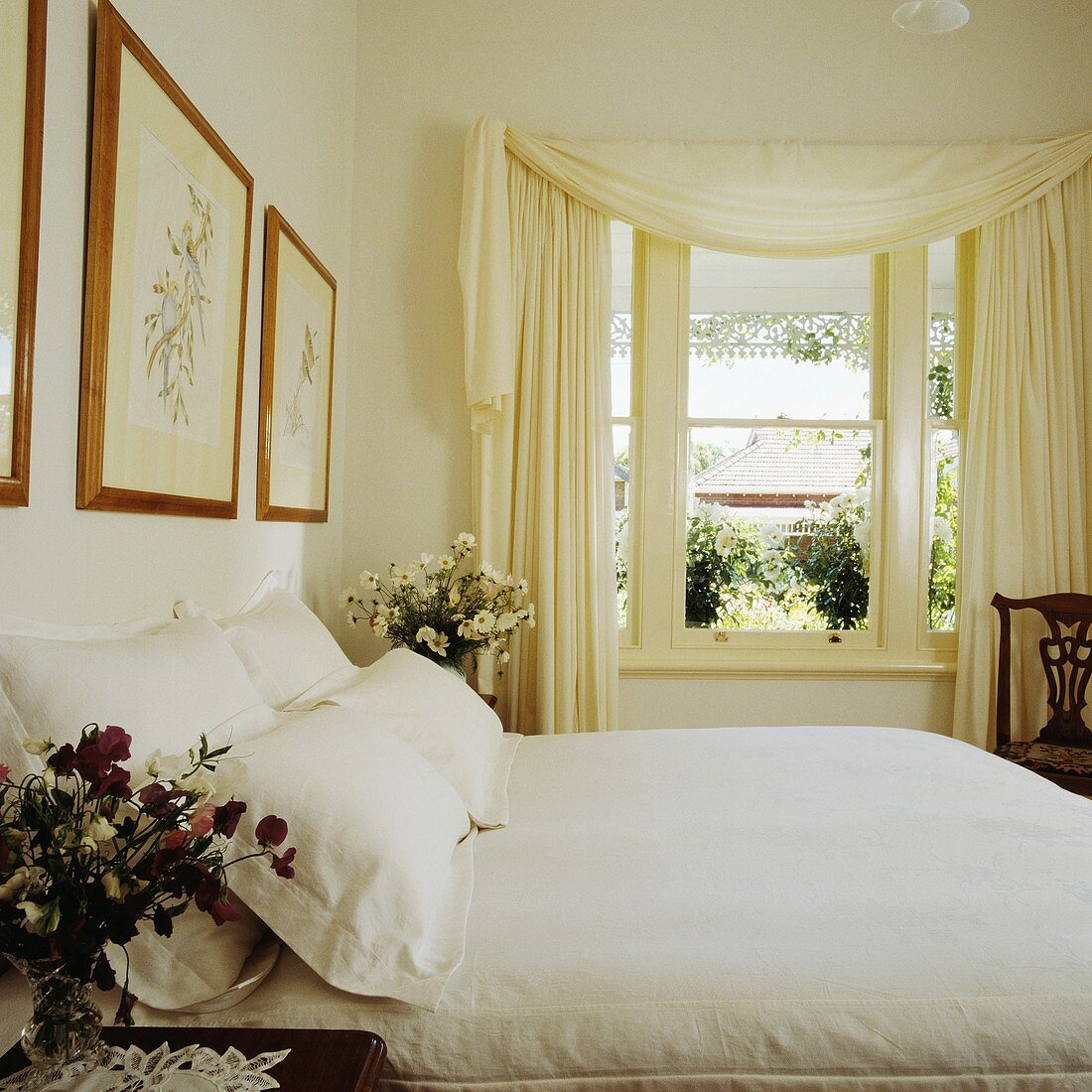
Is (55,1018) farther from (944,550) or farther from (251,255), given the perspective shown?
(944,550)

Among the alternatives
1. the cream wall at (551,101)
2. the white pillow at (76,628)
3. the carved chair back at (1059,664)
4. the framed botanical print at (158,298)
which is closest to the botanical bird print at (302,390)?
Answer: the framed botanical print at (158,298)

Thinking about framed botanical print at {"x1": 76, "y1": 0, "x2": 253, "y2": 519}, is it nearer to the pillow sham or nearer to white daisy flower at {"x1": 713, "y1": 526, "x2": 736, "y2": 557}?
the pillow sham

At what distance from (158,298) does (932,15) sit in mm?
2321

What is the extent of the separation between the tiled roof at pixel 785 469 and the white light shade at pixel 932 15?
141 cm

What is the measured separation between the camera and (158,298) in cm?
174

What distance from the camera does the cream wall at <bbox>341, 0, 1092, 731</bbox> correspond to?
343 centimetres

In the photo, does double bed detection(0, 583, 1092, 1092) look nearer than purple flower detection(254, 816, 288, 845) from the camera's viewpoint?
No

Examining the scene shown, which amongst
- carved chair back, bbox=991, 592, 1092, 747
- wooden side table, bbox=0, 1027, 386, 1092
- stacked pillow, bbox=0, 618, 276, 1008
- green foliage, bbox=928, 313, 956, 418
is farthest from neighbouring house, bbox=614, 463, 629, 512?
wooden side table, bbox=0, 1027, 386, 1092

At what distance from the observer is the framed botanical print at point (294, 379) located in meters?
2.41

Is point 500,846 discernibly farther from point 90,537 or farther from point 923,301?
point 923,301

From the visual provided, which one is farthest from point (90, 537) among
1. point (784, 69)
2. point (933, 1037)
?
point (784, 69)

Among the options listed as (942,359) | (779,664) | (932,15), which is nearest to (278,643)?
(779,664)

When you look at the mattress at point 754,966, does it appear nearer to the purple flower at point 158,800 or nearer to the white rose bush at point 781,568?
the purple flower at point 158,800

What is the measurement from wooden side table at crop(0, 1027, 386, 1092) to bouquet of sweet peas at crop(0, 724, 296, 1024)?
6.8 inches
